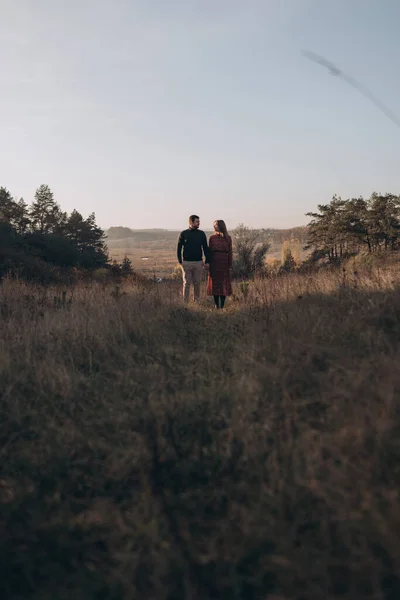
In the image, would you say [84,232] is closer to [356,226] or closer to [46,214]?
[46,214]

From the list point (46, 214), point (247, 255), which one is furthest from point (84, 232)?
point (247, 255)

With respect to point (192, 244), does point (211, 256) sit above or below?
below

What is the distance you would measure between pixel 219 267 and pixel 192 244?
0.74 m

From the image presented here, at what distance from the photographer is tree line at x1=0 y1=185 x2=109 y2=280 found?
2311cm

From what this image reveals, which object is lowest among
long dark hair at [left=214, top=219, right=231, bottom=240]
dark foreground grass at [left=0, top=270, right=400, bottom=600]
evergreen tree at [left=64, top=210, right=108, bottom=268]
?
dark foreground grass at [left=0, top=270, right=400, bottom=600]

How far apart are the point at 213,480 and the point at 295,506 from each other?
0.59m

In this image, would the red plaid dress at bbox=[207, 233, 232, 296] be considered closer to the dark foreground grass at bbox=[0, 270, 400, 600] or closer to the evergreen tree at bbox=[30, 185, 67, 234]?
the dark foreground grass at bbox=[0, 270, 400, 600]

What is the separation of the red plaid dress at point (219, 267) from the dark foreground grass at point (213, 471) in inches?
155

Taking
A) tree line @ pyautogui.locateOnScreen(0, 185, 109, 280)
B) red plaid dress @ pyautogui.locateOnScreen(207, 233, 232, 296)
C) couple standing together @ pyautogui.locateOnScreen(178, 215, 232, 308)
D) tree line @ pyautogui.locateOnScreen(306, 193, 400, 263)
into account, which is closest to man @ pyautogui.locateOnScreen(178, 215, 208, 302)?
couple standing together @ pyautogui.locateOnScreen(178, 215, 232, 308)

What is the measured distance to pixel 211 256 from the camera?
9320mm

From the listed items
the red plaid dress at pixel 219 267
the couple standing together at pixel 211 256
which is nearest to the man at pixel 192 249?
the couple standing together at pixel 211 256

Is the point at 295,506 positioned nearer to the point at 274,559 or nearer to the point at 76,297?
the point at 274,559

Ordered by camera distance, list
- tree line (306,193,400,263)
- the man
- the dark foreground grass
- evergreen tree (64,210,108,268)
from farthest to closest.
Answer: evergreen tree (64,210,108,268) → tree line (306,193,400,263) → the man → the dark foreground grass

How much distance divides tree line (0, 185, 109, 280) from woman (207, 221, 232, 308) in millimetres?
9965
